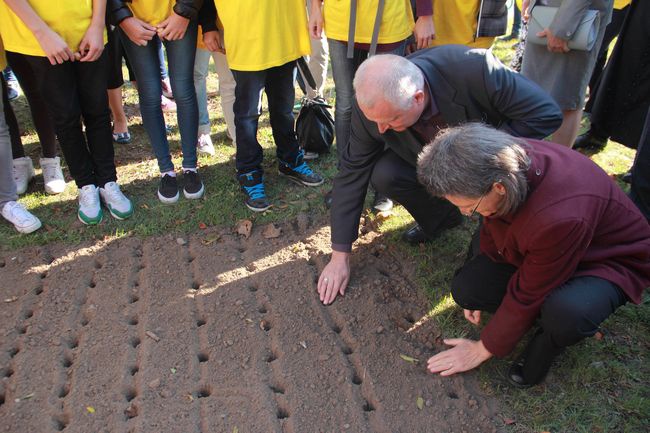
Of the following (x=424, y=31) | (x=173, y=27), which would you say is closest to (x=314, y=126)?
(x=424, y=31)

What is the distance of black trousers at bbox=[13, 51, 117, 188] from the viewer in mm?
2967

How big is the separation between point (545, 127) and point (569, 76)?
3.32 ft

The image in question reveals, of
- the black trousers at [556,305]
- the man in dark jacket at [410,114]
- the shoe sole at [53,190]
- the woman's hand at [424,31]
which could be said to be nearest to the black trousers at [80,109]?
the shoe sole at [53,190]

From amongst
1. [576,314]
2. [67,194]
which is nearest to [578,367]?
[576,314]

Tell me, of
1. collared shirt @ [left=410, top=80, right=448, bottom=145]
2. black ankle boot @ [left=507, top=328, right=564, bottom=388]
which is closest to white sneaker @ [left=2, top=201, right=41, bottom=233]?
collared shirt @ [left=410, top=80, right=448, bottom=145]

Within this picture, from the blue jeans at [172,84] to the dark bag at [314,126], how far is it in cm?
83

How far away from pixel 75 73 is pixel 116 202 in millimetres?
842

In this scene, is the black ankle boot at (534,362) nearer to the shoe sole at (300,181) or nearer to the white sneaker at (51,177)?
the shoe sole at (300,181)

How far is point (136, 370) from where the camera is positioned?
97.6 inches

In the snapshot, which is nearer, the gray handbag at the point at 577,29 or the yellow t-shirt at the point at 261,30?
the gray handbag at the point at 577,29

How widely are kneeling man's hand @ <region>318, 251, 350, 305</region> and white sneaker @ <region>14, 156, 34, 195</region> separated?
235 centimetres

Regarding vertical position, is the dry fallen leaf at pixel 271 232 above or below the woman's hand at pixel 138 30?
below

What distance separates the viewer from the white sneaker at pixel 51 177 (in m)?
3.73

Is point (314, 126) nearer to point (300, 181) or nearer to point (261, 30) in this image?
point (300, 181)
